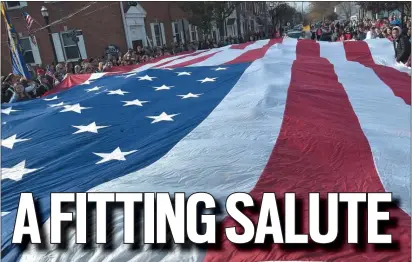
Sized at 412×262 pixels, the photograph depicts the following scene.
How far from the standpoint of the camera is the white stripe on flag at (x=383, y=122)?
2586 mm

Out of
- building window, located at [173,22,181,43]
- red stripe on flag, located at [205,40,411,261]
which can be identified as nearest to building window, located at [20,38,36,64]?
building window, located at [173,22,181,43]

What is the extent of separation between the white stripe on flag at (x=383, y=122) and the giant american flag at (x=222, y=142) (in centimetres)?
1

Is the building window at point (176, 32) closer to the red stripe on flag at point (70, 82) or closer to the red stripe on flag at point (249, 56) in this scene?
the red stripe on flag at point (249, 56)

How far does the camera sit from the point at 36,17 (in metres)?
13.1

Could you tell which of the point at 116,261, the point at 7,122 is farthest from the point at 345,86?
the point at 7,122

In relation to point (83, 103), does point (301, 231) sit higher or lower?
lower

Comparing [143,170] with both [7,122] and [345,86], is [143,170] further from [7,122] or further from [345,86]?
[345,86]

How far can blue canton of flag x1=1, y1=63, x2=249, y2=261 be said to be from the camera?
2902 mm

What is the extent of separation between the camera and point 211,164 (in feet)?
9.12

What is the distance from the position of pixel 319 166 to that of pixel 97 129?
2308 mm

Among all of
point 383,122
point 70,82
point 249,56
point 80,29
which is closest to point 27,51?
point 80,29

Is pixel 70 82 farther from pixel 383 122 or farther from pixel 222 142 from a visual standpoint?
pixel 383 122

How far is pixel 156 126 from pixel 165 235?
1853 millimetres

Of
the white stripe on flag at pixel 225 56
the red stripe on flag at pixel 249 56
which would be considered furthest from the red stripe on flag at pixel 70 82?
the red stripe on flag at pixel 249 56
